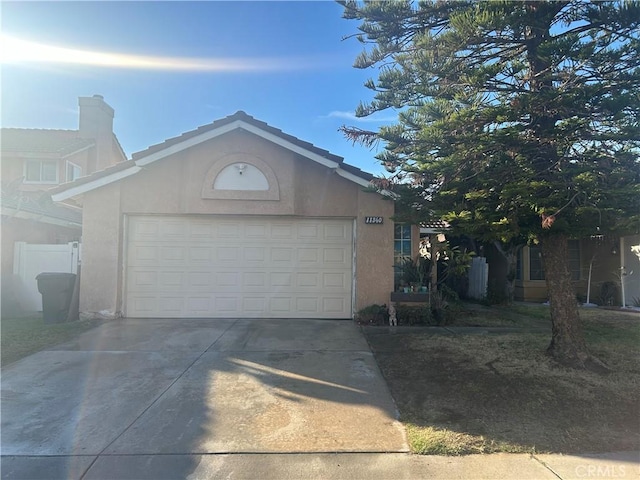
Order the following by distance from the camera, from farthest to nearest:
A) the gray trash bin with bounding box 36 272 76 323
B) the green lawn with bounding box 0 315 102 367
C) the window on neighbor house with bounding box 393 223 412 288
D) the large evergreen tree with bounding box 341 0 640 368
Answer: the window on neighbor house with bounding box 393 223 412 288 → the gray trash bin with bounding box 36 272 76 323 → the green lawn with bounding box 0 315 102 367 → the large evergreen tree with bounding box 341 0 640 368

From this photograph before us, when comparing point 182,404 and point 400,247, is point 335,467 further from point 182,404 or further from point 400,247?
point 400,247

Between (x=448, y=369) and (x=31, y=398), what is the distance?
5349 mm

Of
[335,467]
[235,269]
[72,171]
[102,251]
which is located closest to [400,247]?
[235,269]

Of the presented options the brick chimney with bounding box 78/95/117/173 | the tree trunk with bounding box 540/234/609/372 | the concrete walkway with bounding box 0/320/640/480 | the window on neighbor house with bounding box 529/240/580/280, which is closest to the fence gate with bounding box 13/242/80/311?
the concrete walkway with bounding box 0/320/640/480

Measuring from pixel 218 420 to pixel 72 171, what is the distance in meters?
20.4

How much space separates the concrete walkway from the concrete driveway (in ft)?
0.05

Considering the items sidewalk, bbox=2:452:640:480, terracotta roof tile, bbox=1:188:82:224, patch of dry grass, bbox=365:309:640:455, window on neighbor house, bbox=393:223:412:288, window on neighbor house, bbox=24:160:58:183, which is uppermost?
window on neighbor house, bbox=24:160:58:183

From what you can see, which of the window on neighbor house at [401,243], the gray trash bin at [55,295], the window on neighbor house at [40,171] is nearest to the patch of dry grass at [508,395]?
the window on neighbor house at [401,243]

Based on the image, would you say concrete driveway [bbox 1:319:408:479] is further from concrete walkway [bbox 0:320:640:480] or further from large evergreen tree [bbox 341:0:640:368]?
large evergreen tree [bbox 341:0:640:368]

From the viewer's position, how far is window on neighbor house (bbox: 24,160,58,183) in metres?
19.9

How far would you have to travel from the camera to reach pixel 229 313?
9422 mm

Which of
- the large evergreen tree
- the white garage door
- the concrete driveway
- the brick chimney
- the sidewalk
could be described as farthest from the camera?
the brick chimney

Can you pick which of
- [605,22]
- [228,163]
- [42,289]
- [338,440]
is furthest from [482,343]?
[42,289]

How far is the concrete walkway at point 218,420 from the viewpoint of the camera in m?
3.35
